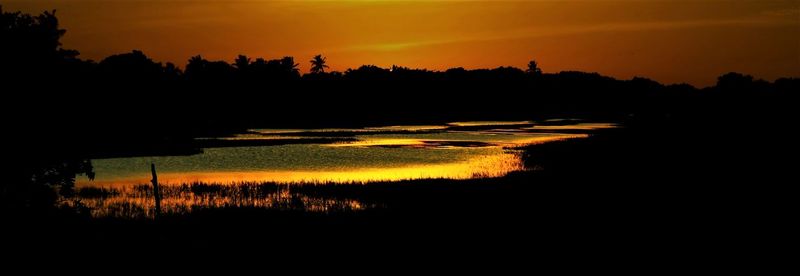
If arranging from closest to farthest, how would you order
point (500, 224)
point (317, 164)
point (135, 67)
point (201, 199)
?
point (500, 224)
point (201, 199)
point (317, 164)
point (135, 67)

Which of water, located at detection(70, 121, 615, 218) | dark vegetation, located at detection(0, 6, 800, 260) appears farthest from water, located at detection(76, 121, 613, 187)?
dark vegetation, located at detection(0, 6, 800, 260)

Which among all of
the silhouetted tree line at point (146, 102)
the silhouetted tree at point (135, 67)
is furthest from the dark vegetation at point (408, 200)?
the silhouetted tree at point (135, 67)

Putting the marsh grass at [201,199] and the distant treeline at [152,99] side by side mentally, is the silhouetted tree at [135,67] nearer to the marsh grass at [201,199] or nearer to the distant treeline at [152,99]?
the distant treeline at [152,99]

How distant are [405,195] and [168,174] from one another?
982 inches

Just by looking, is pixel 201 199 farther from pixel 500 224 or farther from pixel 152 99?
pixel 152 99

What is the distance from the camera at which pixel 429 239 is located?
2330 cm

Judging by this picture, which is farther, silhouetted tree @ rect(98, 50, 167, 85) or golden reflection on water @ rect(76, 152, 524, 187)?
silhouetted tree @ rect(98, 50, 167, 85)

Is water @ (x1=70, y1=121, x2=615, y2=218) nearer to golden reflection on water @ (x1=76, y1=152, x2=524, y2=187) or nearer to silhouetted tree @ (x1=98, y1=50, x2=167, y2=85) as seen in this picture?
golden reflection on water @ (x1=76, y1=152, x2=524, y2=187)

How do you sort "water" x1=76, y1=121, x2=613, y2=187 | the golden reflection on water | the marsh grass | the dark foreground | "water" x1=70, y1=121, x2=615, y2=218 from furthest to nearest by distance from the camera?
1. "water" x1=76, y1=121, x2=613, y2=187
2. the golden reflection on water
3. "water" x1=70, y1=121, x2=615, y2=218
4. the marsh grass
5. the dark foreground

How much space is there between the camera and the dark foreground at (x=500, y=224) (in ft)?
70.6

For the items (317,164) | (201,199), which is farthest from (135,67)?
(201,199)

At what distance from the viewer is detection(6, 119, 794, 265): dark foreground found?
847 inches

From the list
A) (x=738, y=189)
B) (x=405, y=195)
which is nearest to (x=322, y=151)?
(x=405, y=195)

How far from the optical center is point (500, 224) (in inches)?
1025
